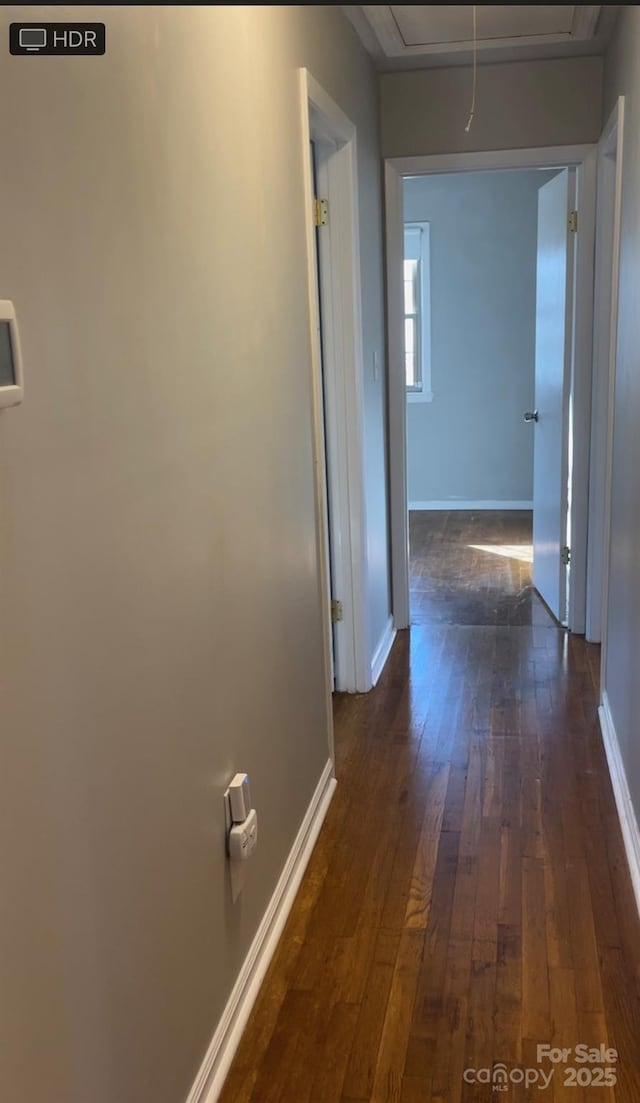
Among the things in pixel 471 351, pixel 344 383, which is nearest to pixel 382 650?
pixel 344 383

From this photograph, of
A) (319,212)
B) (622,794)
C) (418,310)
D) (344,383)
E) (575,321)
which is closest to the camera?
(622,794)

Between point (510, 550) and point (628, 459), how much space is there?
10.8 ft

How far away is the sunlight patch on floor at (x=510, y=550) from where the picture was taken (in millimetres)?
5883

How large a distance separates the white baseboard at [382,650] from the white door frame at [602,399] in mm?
883

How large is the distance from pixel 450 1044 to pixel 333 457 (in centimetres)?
212

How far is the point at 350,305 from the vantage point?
11.2 ft

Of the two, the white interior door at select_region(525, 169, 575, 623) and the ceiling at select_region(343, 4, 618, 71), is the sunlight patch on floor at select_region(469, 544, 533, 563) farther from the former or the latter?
the ceiling at select_region(343, 4, 618, 71)

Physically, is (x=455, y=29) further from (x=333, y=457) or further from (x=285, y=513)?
(x=285, y=513)

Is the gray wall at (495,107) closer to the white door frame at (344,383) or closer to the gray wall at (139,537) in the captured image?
the white door frame at (344,383)

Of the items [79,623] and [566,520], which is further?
[566,520]

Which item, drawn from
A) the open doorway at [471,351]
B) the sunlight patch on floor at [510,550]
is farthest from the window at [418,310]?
the sunlight patch on floor at [510,550]

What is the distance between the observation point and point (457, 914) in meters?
2.33

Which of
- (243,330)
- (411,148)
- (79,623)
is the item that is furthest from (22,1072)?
(411,148)

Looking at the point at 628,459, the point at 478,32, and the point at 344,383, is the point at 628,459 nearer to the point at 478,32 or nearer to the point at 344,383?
the point at 344,383
